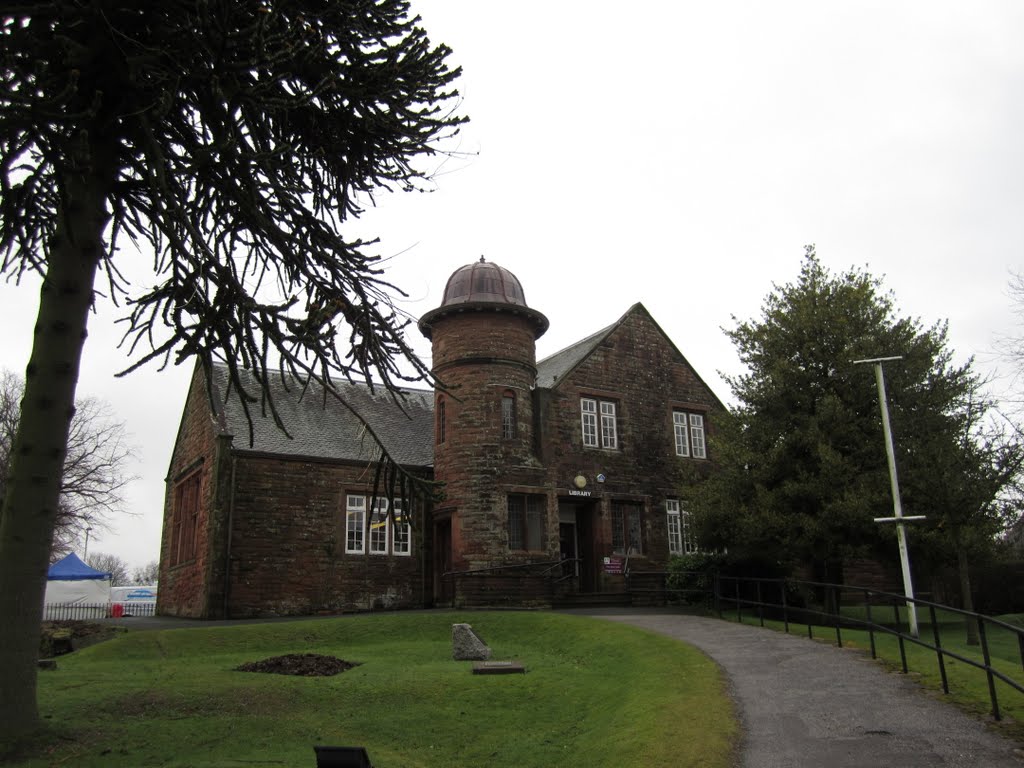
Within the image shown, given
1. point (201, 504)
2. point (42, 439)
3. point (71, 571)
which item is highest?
point (201, 504)

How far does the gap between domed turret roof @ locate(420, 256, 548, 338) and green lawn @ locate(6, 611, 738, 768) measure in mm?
12091

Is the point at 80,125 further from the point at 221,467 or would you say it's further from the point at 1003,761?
the point at 221,467

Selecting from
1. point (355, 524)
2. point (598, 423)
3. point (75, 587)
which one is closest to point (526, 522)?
point (598, 423)

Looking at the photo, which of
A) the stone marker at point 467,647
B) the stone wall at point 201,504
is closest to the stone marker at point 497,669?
the stone marker at point 467,647

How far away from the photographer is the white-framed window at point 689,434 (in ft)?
97.7

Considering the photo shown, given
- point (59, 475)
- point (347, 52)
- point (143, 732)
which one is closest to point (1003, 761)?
point (143, 732)

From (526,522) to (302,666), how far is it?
1264cm

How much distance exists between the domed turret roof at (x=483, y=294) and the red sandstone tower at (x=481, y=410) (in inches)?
1.3

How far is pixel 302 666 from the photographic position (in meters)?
13.2

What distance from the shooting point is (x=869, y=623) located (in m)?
12.3

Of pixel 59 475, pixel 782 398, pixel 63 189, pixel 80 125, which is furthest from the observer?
pixel 782 398

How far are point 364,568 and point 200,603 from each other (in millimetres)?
4791

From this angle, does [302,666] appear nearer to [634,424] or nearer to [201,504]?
[201,504]

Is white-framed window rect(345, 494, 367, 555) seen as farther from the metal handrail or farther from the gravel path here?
the gravel path
